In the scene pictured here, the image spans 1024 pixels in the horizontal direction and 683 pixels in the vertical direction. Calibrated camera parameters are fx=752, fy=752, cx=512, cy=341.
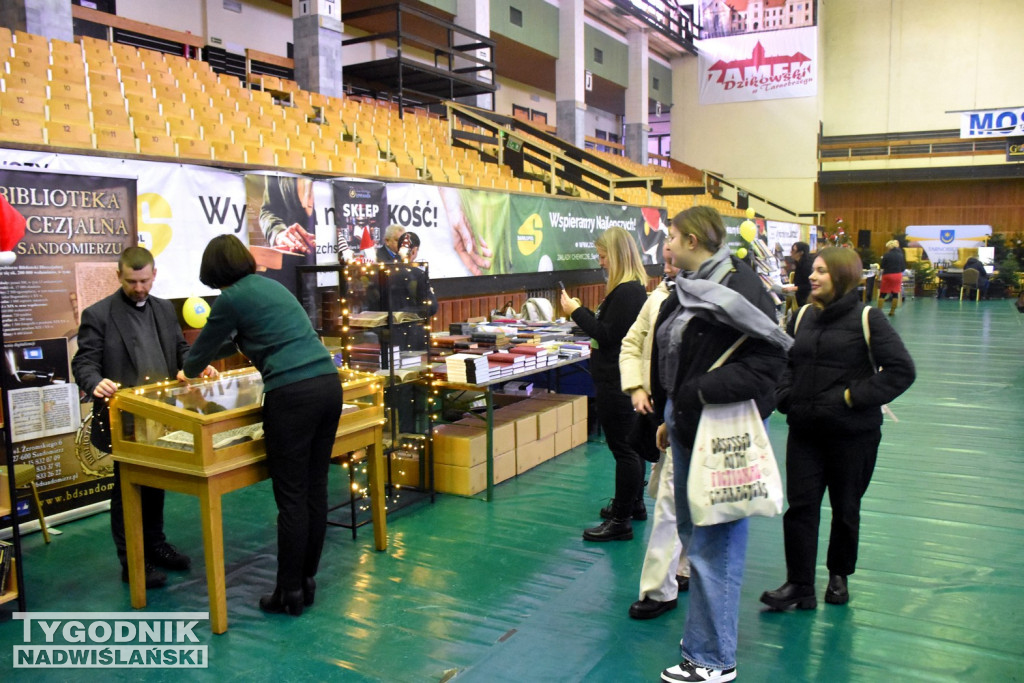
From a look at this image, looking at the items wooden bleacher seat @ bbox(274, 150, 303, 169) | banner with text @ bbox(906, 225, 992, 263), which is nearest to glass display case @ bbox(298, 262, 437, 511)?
wooden bleacher seat @ bbox(274, 150, 303, 169)

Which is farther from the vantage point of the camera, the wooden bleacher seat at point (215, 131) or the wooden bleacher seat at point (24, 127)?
the wooden bleacher seat at point (215, 131)

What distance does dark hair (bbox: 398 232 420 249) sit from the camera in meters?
5.68

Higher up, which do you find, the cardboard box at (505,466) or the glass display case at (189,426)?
the glass display case at (189,426)

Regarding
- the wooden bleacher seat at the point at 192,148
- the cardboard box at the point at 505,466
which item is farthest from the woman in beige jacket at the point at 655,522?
the wooden bleacher seat at the point at 192,148

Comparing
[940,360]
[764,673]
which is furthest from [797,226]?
[764,673]

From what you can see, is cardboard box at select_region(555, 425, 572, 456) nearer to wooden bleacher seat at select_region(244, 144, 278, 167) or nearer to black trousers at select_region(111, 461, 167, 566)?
black trousers at select_region(111, 461, 167, 566)

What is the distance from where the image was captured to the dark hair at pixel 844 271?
117 inches

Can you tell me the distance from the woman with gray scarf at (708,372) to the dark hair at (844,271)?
61cm

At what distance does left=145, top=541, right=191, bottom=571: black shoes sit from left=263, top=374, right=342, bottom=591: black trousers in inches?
29.2

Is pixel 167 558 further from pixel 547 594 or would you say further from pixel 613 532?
pixel 613 532

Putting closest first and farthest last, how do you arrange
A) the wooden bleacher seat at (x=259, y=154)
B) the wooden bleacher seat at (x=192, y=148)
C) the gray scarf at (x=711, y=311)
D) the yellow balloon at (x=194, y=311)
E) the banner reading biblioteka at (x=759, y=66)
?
the gray scarf at (x=711, y=311)
the yellow balloon at (x=194, y=311)
the wooden bleacher seat at (x=192, y=148)
the wooden bleacher seat at (x=259, y=154)
the banner reading biblioteka at (x=759, y=66)

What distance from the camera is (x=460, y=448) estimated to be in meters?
4.68

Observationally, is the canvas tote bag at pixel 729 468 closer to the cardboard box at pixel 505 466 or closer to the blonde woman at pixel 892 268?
the cardboard box at pixel 505 466

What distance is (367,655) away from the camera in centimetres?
286
